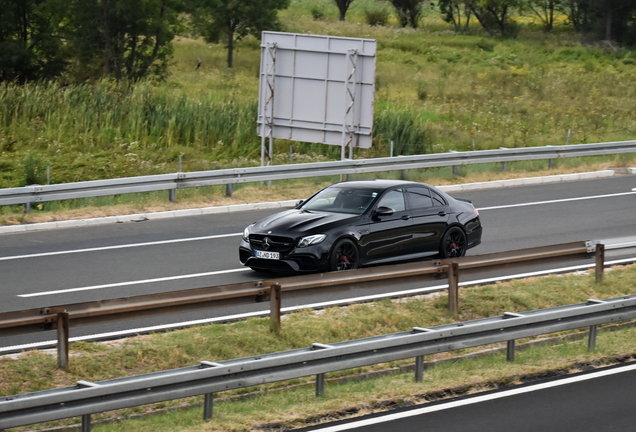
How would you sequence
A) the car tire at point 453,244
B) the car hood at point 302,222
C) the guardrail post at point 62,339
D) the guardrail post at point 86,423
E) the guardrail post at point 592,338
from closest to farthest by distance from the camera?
the guardrail post at point 86,423, the guardrail post at point 62,339, the guardrail post at point 592,338, the car hood at point 302,222, the car tire at point 453,244

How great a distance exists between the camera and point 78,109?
95.5 feet

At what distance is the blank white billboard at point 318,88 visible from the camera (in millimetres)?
22125

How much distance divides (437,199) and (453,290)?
3.45 meters

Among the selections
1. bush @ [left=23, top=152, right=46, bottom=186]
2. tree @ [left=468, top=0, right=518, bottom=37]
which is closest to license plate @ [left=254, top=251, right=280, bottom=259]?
bush @ [left=23, top=152, right=46, bottom=186]

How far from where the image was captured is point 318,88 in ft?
75.3

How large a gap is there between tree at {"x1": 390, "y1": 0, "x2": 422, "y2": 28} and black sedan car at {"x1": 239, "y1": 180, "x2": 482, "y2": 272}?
69.0m

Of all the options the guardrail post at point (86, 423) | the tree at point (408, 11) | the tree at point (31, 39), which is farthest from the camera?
the tree at point (408, 11)

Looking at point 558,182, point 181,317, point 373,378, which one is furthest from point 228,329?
point 558,182

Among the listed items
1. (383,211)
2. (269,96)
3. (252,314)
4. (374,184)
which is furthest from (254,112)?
(252,314)

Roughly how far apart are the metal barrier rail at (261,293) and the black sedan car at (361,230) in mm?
2069

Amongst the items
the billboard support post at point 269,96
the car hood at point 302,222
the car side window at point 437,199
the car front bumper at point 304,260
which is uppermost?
the billboard support post at point 269,96

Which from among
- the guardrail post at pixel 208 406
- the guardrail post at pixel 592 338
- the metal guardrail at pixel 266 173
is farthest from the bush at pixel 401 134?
the guardrail post at pixel 208 406

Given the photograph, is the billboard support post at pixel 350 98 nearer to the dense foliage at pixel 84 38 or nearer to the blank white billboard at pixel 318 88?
the blank white billboard at pixel 318 88

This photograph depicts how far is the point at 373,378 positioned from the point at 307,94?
1435 centimetres
